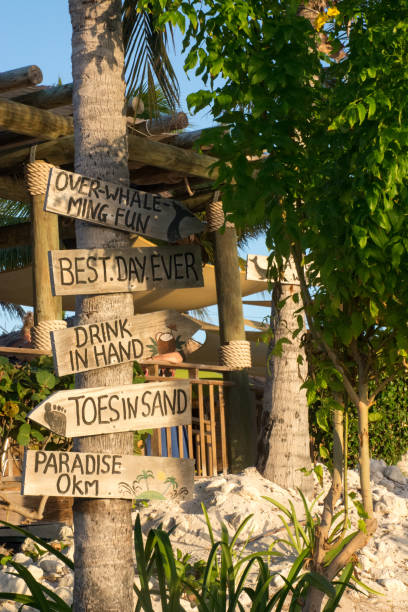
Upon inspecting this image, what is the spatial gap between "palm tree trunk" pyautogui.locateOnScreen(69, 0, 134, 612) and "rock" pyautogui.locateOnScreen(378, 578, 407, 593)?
2.40 meters

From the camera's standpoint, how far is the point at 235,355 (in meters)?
9.10

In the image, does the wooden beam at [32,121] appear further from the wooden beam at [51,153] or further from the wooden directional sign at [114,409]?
the wooden directional sign at [114,409]

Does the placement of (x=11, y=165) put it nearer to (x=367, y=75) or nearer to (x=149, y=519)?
(x=149, y=519)

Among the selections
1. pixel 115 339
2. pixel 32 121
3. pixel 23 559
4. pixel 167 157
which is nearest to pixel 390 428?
pixel 167 157

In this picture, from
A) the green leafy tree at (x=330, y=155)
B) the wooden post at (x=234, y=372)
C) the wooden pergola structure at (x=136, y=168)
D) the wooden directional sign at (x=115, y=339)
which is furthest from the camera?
the wooden post at (x=234, y=372)

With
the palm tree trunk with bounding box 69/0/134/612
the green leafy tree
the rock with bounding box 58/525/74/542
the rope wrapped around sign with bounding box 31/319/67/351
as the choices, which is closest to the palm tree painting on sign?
the palm tree trunk with bounding box 69/0/134/612

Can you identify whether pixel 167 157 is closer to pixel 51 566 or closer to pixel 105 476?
pixel 51 566

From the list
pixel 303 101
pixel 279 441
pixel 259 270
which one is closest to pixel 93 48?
pixel 303 101

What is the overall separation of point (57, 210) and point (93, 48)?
3.06ft

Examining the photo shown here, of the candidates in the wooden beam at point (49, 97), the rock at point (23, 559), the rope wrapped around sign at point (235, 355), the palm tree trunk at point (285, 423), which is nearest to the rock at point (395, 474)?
the palm tree trunk at point (285, 423)

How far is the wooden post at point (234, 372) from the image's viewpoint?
354 inches

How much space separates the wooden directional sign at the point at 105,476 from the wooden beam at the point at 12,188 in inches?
215

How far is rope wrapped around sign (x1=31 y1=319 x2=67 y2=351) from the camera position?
7.88m

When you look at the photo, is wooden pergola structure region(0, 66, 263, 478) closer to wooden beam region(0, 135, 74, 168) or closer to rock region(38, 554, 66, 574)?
wooden beam region(0, 135, 74, 168)
